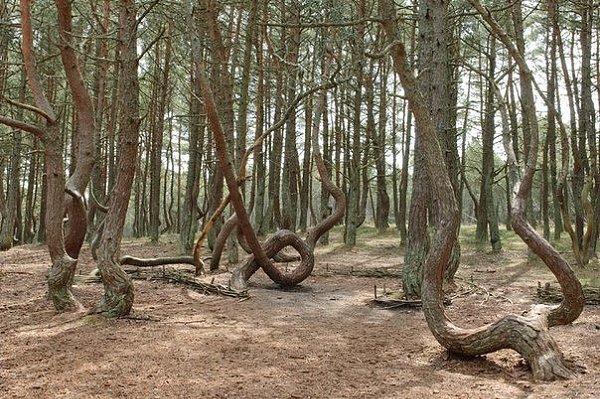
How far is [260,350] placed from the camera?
5203 millimetres

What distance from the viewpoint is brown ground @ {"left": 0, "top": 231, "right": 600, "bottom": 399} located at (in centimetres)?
405

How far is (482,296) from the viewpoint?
8875 mm

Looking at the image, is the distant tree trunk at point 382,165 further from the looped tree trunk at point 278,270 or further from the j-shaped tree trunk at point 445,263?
the j-shaped tree trunk at point 445,263

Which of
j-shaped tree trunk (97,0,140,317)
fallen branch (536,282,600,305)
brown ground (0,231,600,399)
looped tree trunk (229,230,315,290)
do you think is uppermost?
j-shaped tree trunk (97,0,140,317)

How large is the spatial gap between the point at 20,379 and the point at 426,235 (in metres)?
6.33

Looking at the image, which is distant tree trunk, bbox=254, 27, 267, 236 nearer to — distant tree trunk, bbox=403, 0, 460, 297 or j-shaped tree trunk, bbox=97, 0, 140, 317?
distant tree trunk, bbox=403, 0, 460, 297

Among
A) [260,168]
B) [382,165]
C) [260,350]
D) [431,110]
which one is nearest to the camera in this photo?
[260,350]

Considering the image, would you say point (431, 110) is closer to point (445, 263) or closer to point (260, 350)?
point (445, 263)

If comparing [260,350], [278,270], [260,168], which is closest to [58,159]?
[260,350]

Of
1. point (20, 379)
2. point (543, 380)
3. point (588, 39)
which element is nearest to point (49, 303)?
point (20, 379)

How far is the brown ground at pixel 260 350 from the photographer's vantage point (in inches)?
159

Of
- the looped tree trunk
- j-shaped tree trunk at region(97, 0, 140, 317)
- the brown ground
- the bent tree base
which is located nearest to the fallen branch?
the brown ground

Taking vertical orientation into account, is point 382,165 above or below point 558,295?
above

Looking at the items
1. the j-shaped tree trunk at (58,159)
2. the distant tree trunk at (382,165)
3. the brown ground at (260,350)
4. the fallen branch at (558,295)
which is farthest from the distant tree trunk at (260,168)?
the fallen branch at (558,295)
